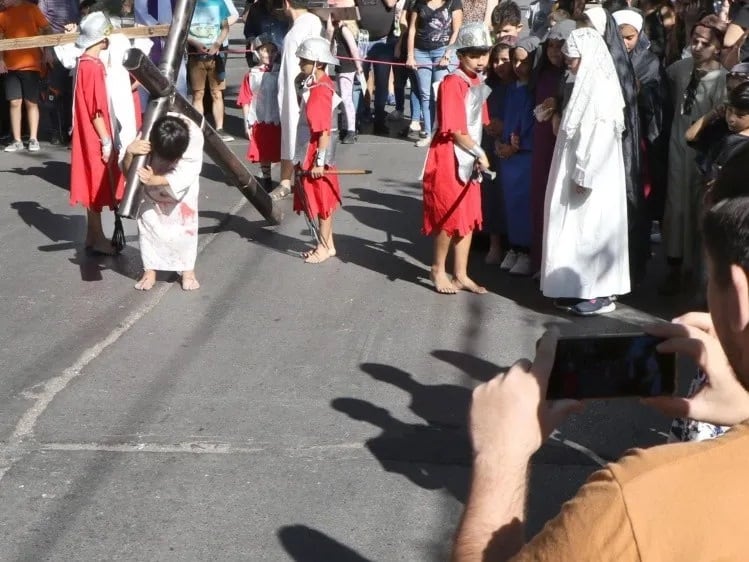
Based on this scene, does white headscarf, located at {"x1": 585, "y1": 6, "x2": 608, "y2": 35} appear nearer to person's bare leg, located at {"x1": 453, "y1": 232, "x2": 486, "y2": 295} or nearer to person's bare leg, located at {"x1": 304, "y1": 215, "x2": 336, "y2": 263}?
person's bare leg, located at {"x1": 453, "y1": 232, "x2": 486, "y2": 295}

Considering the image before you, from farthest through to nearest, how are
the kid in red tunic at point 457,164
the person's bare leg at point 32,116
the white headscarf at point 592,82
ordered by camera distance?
1. the person's bare leg at point 32,116
2. the kid in red tunic at point 457,164
3. the white headscarf at point 592,82

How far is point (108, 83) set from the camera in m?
8.39

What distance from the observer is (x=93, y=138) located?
8539 mm

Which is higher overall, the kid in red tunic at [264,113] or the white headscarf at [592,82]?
the white headscarf at [592,82]

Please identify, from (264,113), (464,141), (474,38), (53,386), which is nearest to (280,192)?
(264,113)

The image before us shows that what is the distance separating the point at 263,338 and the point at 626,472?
5434 mm

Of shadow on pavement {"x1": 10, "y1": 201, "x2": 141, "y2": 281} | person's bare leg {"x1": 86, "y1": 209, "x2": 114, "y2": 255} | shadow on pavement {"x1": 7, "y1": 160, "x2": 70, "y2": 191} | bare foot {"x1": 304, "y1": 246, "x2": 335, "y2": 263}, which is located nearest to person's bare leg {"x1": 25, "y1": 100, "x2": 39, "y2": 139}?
shadow on pavement {"x1": 7, "y1": 160, "x2": 70, "y2": 191}

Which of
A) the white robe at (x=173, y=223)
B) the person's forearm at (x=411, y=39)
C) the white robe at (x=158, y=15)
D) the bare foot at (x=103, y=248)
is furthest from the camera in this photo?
the person's forearm at (x=411, y=39)

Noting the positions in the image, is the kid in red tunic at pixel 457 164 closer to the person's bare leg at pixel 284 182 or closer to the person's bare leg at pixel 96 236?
the person's bare leg at pixel 96 236

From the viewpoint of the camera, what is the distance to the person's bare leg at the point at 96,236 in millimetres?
8656

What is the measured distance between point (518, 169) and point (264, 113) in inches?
136

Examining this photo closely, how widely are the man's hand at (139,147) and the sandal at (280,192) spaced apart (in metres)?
3.11

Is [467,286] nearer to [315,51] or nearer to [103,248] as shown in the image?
[315,51]

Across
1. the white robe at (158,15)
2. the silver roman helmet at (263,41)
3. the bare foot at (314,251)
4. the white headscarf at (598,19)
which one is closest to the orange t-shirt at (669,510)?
the white headscarf at (598,19)
